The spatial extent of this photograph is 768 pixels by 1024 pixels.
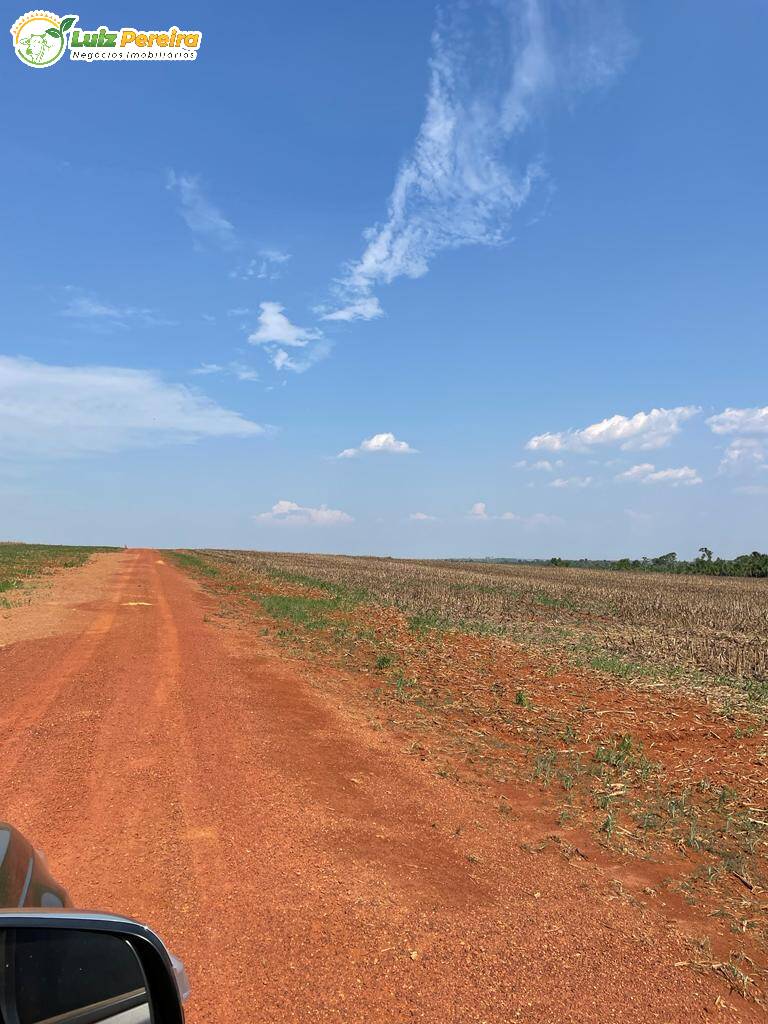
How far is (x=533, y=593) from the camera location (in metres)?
33.0

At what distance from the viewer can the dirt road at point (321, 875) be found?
3.99m

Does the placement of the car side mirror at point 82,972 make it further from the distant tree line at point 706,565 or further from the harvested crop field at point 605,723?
the distant tree line at point 706,565

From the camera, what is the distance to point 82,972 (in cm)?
179

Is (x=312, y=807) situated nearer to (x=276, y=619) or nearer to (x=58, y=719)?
(x=58, y=719)

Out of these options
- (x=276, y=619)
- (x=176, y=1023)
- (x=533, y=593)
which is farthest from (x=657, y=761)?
(x=533, y=593)

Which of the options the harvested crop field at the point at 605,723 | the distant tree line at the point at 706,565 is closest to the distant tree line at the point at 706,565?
the distant tree line at the point at 706,565

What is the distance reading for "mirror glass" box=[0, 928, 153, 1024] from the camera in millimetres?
1628

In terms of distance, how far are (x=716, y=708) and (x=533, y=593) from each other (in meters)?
21.7

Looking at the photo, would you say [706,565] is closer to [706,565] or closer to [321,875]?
[706,565]

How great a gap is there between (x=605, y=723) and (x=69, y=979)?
980 centimetres

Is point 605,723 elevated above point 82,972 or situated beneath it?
situated beneath

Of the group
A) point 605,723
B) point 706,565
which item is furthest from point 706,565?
point 605,723

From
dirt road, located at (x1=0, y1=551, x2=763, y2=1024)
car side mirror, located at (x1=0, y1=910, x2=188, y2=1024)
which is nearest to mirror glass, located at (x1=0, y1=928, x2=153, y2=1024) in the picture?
car side mirror, located at (x1=0, y1=910, x2=188, y2=1024)

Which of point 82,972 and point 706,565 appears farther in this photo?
point 706,565
